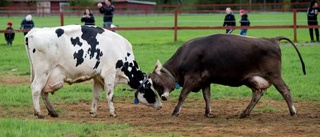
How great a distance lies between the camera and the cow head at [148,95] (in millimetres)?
13078

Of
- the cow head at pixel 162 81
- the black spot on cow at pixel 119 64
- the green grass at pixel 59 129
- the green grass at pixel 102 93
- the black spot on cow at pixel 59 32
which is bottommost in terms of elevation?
the green grass at pixel 102 93

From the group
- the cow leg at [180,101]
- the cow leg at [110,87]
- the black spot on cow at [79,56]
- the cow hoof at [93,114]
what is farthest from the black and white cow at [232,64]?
the black spot on cow at [79,56]

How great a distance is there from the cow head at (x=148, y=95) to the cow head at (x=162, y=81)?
0.09 m

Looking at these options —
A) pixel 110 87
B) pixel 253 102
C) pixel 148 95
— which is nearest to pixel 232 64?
pixel 253 102

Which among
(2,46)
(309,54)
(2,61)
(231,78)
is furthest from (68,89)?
(2,46)

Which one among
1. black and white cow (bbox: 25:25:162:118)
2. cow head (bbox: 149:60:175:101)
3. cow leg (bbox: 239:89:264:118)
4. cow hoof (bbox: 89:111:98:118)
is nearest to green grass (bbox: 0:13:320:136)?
cow leg (bbox: 239:89:264:118)

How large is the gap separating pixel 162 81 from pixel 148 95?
0.37 metres

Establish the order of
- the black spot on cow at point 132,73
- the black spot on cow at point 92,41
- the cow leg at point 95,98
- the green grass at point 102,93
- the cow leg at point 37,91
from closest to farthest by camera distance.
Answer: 1. the green grass at point 102,93
2. the cow leg at point 37,91
3. the black spot on cow at point 92,41
4. the cow leg at point 95,98
5. the black spot on cow at point 132,73

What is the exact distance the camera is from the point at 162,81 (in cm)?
1308

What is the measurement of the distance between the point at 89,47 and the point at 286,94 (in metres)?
3.60

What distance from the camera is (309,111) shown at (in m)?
13.4

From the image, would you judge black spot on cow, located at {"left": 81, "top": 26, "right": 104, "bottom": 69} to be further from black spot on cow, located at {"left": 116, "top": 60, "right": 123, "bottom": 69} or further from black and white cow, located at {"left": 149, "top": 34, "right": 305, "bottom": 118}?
black and white cow, located at {"left": 149, "top": 34, "right": 305, "bottom": 118}

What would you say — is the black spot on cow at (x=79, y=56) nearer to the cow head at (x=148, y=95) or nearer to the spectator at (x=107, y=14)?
the cow head at (x=148, y=95)

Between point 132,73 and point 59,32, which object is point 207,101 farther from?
point 59,32
